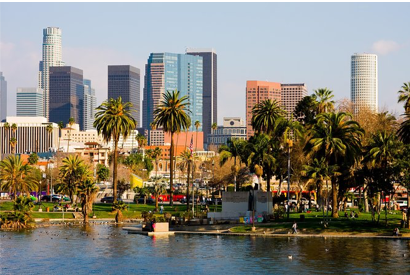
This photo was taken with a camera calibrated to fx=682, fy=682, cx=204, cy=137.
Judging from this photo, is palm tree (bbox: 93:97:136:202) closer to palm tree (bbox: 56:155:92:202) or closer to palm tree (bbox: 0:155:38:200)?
palm tree (bbox: 56:155:92:202)

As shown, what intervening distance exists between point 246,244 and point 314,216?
3209cm

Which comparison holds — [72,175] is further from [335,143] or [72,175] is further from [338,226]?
[338,226]

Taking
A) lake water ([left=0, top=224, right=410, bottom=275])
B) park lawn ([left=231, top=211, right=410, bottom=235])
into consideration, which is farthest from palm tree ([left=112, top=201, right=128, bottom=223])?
park lawn ([left=231, top=211, right=410, bottom=235])

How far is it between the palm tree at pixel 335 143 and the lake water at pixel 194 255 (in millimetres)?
20928

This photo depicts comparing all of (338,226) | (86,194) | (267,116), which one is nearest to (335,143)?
(338,226)

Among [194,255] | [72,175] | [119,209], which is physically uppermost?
[72,175]

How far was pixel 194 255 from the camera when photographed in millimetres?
70562

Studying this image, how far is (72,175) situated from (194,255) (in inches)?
2558

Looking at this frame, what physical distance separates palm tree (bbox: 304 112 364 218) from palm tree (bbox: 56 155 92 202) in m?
40.5

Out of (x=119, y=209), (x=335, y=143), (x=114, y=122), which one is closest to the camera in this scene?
(x=335, y=143)

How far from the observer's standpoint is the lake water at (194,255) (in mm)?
62125

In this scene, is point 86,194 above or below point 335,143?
below

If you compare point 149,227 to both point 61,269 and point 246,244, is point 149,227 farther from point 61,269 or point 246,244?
point 61,269

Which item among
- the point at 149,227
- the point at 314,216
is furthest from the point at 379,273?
the point at 314,216
